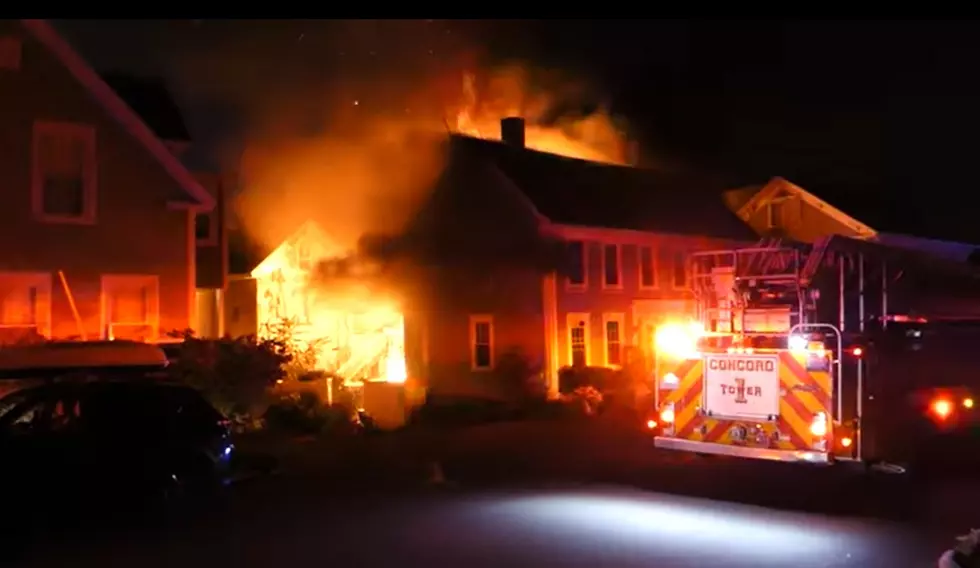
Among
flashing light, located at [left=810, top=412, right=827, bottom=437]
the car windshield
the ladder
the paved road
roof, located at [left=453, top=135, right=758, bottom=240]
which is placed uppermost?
roof, located at [left=453, top=135, right=758, bottom=240]

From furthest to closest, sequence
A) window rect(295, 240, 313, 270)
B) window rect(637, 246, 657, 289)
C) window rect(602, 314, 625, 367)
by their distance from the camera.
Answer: window rect(637, 246, 657, 289) < window rect(602, 314, 625, 367) < window rect(295, 240, 313, 270)

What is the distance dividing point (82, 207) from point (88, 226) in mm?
340

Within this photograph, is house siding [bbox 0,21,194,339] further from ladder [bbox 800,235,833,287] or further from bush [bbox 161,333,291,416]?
ladder [bbox 800,235,833,287]

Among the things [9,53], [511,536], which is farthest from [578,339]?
[511,536]

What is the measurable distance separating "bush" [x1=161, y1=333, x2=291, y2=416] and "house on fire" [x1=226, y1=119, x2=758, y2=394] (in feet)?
26.7

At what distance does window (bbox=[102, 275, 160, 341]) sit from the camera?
61.3 feet

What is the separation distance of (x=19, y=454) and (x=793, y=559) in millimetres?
6607

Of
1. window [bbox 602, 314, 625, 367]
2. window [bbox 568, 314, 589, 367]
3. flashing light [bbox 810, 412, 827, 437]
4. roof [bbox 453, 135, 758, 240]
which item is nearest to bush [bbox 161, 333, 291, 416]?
flashing light [bbox 810, 412, 827, 437]

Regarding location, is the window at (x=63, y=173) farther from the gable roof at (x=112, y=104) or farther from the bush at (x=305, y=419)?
the bush at (x=305, y=419)

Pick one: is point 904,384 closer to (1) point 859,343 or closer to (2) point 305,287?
(1) point 859,343

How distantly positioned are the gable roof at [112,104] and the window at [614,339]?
36.8 feet

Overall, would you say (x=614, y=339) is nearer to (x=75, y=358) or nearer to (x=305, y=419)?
(x=305, y=419)

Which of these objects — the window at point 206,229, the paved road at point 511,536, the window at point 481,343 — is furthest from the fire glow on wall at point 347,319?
the paved road at point 511,536

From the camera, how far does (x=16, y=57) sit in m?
17.7
